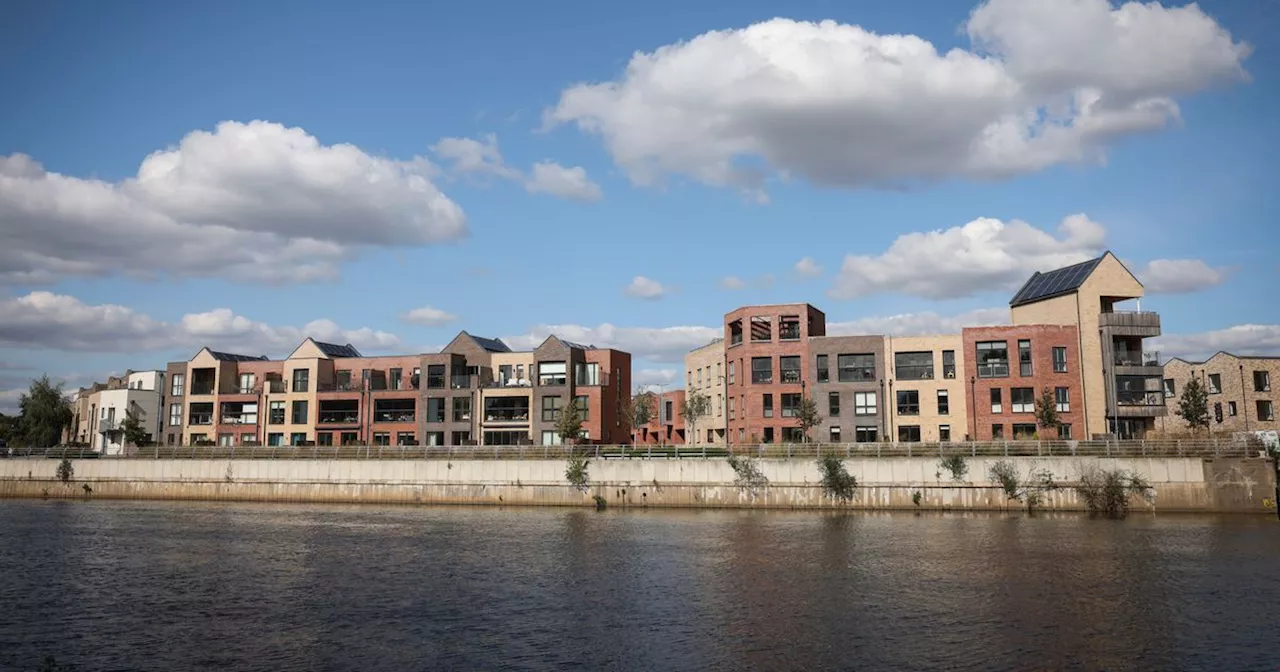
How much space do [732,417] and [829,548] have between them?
4179 centimetres

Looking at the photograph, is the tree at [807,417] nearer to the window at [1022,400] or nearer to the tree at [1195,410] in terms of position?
the window at [1022,400]

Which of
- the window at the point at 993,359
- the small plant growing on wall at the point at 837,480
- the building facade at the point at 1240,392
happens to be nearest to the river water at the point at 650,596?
the small plant growing on wall at the point at 837,480

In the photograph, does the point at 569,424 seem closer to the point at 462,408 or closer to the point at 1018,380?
the point at 462,408

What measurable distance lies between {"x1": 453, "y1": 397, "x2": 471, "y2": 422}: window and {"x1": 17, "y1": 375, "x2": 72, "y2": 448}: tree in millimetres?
59708

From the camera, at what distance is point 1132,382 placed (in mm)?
72125

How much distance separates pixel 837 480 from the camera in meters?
60.8

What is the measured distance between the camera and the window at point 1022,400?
73312 mm

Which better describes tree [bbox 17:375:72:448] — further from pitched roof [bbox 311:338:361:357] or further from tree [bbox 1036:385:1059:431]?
tree [bbox 1036:385:1059:431]

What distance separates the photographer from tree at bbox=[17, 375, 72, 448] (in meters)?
113

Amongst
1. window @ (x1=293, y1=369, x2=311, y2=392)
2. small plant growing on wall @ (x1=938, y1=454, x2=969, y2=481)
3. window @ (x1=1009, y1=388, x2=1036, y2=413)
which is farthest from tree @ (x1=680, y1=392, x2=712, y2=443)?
window @ (x1=293, y1=369, x2=311, y2=392)

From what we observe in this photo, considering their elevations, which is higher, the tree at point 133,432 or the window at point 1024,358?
the window at point 1024,358

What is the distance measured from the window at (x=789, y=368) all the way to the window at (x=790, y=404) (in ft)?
4.71

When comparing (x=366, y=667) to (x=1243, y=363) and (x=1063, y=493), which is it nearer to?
(x=1063, y=493)

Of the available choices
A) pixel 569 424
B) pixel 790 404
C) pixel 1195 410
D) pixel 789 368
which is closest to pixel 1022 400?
pixel 1195 410
